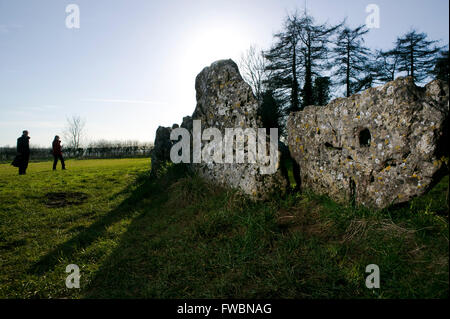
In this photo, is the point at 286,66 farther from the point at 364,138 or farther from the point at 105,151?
the point at 105,151

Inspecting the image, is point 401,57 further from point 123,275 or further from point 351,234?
point 123,275

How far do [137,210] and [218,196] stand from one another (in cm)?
230

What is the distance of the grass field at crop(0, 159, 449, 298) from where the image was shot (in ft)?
9.62

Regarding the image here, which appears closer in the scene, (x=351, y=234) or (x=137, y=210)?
(x=351, y=234)

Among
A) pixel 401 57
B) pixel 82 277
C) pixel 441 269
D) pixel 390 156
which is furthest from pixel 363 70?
pixel 82 277

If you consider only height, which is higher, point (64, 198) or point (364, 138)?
point (364, 138)

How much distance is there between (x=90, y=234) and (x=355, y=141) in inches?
206

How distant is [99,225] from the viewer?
561 cm

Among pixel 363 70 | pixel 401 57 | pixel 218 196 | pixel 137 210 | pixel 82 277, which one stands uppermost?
pixel 401 57

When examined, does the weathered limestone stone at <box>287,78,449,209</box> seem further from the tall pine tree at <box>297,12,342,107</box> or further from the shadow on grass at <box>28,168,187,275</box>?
the tall pine tree at <box>297,12,342,107</box>

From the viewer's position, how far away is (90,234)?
506cm

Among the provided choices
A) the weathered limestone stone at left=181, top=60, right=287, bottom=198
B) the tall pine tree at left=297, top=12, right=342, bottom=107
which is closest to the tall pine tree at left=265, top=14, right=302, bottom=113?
the tall pine tree at left=297, top=12, right=342, bottom=107

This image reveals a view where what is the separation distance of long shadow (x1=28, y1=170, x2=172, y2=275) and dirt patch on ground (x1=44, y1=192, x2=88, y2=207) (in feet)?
5.22

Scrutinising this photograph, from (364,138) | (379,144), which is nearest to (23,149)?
(364,138)
